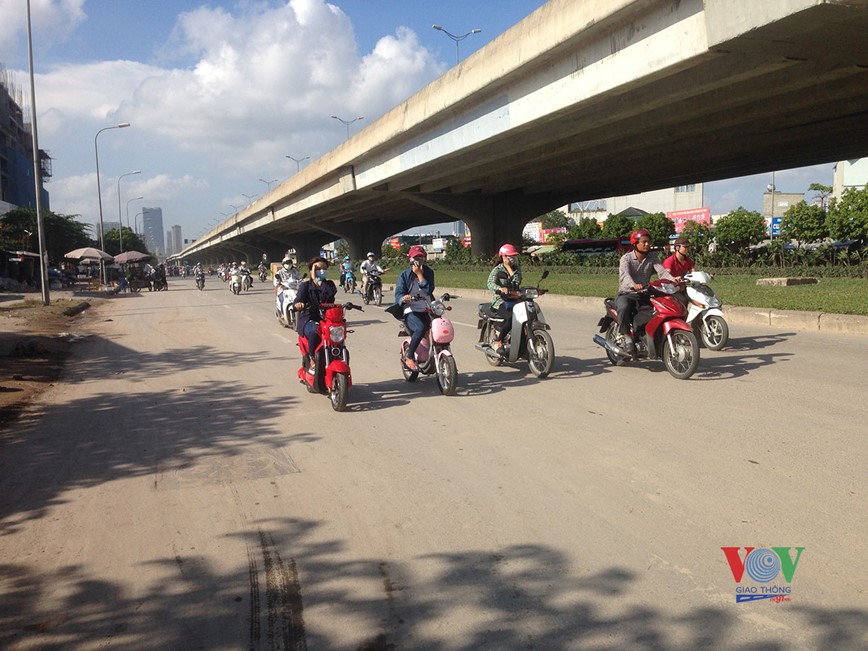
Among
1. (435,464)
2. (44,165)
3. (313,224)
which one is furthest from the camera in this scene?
(44,165)

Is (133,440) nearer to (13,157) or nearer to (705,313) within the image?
(705,313)

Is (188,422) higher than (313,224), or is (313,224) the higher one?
(313,224)

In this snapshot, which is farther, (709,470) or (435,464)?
(435,464)

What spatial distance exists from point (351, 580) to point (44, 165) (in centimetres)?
10089

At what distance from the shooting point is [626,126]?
21.0 m

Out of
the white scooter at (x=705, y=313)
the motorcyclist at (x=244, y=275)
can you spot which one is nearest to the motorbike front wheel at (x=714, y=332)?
the white scooter at (x=705, y=313)

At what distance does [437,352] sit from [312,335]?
1.36 metres

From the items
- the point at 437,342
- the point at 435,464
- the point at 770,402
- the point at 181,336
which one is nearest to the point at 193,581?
the point at 435,464

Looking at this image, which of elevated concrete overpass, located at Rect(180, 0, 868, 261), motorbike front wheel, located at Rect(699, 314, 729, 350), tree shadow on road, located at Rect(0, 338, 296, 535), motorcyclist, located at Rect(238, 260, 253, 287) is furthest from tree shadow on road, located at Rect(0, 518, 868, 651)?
motorcyclist, located at Rect(238, 260, 253, 287)

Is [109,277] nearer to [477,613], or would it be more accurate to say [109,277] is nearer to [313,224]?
[313,224]

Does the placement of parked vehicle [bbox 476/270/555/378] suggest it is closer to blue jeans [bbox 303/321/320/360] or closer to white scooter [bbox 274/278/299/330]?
blue jeans [bbox 303/321/320/360]

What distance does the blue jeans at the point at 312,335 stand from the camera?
7.56 metres

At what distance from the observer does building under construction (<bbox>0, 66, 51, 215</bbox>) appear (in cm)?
6906

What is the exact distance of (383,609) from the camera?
10.1 feet
